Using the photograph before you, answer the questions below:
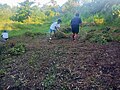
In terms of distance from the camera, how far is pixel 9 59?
36.5ft

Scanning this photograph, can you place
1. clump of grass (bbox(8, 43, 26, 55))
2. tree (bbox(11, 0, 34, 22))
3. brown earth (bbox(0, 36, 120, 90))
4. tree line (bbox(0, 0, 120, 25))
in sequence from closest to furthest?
1. brown earth (bbox(0, 36, 120, 90))
2. clump of grass (bbox(8, 43, 26, 55))
3. tree line (bbox(0, 0, 120, 25))
4. tree (bbox(11, 0, 34, 22))

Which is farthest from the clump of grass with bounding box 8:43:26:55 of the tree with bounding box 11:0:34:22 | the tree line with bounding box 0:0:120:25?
the tree with bounding box 11:0:34:22

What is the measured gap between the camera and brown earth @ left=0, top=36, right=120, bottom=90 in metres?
7.62

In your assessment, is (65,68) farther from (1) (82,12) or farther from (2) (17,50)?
(1) (82,12)

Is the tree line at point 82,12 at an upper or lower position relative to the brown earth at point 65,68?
upper

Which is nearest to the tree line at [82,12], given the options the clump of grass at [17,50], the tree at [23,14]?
the tree at [23,14]

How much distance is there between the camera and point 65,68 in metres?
8.82

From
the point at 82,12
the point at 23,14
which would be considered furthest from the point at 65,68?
the point at 23,14

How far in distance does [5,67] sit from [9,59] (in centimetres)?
110

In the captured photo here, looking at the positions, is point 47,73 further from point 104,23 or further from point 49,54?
point 104,23

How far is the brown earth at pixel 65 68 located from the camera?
762 cm

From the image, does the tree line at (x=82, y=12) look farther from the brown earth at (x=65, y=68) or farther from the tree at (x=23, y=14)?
the brown earth at (x=65, y=68)

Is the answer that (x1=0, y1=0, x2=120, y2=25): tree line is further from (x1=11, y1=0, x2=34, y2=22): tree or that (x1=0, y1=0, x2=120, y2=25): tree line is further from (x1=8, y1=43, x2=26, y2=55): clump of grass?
(x1=8, y1=43, x2=26, y2=55): clump of grass

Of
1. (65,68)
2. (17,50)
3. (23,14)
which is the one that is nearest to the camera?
(65,68)
